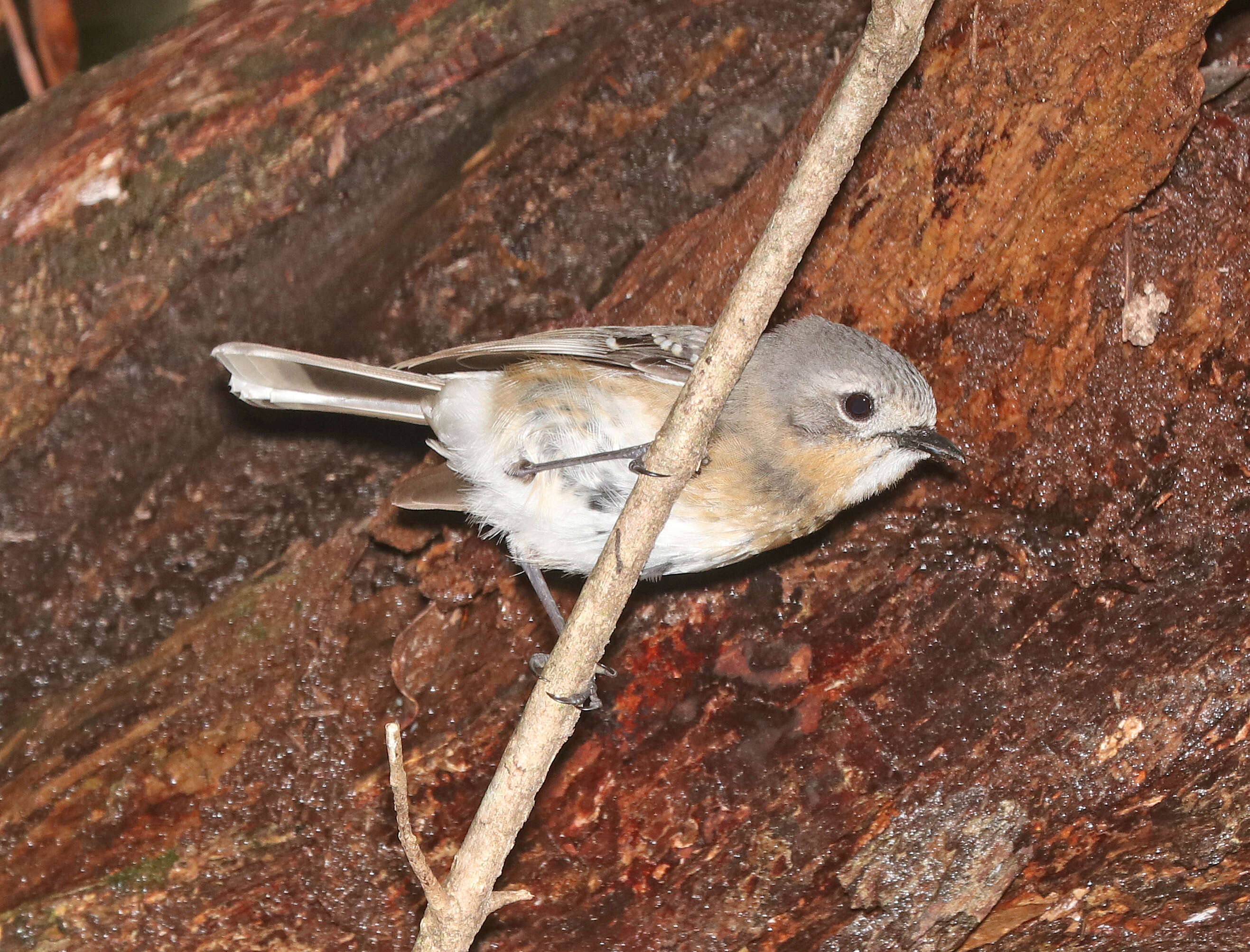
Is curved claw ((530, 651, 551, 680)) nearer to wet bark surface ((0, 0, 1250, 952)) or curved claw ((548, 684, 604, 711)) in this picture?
wet bark surface ((0, 0, 1250, 952))

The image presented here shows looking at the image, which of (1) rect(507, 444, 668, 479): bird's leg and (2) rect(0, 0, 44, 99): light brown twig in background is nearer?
(1) rect(507, 444, 668, 479): bird's leg

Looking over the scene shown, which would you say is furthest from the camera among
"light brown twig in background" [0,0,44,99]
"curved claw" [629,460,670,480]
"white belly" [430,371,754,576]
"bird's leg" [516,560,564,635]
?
"light brown twig in background" [0,0,44,99]

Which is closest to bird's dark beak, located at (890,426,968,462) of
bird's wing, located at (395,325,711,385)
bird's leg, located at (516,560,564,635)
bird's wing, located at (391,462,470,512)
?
bird's wing, located at (395,325,711,385)

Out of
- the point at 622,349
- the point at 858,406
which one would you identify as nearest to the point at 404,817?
the point at 622,349

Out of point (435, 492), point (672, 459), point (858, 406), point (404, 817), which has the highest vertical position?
point (435, 492)

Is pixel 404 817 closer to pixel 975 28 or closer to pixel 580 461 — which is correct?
pixel 580 461

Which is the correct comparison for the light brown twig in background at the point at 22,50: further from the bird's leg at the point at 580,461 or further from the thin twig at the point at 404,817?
the thin twig at the point at 404,817

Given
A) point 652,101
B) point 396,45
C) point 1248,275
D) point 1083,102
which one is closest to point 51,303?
point 396,45
